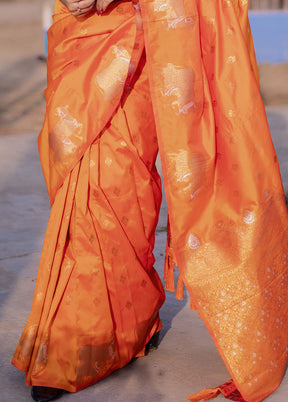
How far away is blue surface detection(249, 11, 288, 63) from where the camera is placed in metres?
10.4

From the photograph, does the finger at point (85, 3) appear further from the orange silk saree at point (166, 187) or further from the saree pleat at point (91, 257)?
the saree pleat at point (91, 257)

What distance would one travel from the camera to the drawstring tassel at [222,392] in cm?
221

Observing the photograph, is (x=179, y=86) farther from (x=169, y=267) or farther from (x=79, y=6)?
(x=169, y=267)

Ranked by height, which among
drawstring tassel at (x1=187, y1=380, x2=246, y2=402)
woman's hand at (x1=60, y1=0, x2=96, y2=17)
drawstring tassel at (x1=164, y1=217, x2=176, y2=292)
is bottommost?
drawstring tassel at (x1=187, y1=380, x2=246, y2=402)

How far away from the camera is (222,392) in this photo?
223 cm

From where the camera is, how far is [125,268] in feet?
7.43

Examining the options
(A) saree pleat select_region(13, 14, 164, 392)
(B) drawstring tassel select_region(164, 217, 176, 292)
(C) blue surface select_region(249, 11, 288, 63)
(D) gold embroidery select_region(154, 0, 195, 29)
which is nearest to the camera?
(D) gold embroidery select_region(154, 0, 195, 29)

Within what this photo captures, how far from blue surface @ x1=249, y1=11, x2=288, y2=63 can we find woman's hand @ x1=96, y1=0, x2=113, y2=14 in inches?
342

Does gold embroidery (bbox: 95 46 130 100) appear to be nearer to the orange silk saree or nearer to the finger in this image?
the orange silk saree

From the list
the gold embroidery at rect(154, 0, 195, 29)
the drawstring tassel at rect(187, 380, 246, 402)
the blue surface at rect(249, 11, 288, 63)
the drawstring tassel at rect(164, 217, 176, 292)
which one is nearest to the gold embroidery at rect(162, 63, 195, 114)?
the gold embroidery at rect(154, 0, 195, 29)

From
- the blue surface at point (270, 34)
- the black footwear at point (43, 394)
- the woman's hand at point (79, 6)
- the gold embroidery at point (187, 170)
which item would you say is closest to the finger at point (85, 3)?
the woman's hand at point (79, 6)

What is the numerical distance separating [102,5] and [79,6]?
0.25 ft

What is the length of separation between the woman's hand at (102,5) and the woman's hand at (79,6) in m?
0.02

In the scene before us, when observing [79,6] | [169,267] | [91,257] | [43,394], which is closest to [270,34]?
[169,267]
